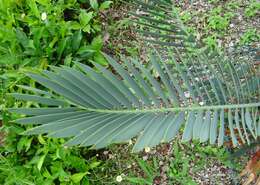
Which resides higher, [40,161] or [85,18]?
[85,18]

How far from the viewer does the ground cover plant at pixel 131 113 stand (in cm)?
86

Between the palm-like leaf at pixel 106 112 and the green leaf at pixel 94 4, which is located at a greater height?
the green leaf at pixel 94 4

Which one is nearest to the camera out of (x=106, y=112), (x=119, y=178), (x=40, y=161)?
(x=106, y=112)

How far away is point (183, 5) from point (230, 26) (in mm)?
267

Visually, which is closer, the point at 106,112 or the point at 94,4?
the point at 106,112

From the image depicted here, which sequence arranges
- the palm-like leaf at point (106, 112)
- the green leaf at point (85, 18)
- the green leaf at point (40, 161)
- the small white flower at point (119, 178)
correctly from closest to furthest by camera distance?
the palm-like leaf at point (106, 112)
the green leaf at point (40, 161)
the small white flower at point (119, 178)
the green leaf at point (85, 18)

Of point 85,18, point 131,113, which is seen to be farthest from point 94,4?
point 131,113

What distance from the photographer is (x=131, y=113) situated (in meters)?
0.92

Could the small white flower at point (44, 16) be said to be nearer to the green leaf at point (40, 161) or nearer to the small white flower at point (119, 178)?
the green leaf at point (40, 161)

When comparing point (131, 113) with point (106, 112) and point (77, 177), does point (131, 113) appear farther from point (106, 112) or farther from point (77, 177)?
point (77, 177)

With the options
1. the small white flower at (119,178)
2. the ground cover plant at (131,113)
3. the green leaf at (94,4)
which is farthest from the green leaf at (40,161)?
the green leaf at (94,4)

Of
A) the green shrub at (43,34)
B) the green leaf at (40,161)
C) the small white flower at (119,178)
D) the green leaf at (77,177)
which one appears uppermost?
the green shrub at (43,34)

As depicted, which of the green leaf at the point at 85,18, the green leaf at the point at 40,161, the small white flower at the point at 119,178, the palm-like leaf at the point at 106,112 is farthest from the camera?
the green leaf at the point at 85,18

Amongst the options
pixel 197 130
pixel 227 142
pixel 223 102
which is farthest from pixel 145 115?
pixel 227 142
